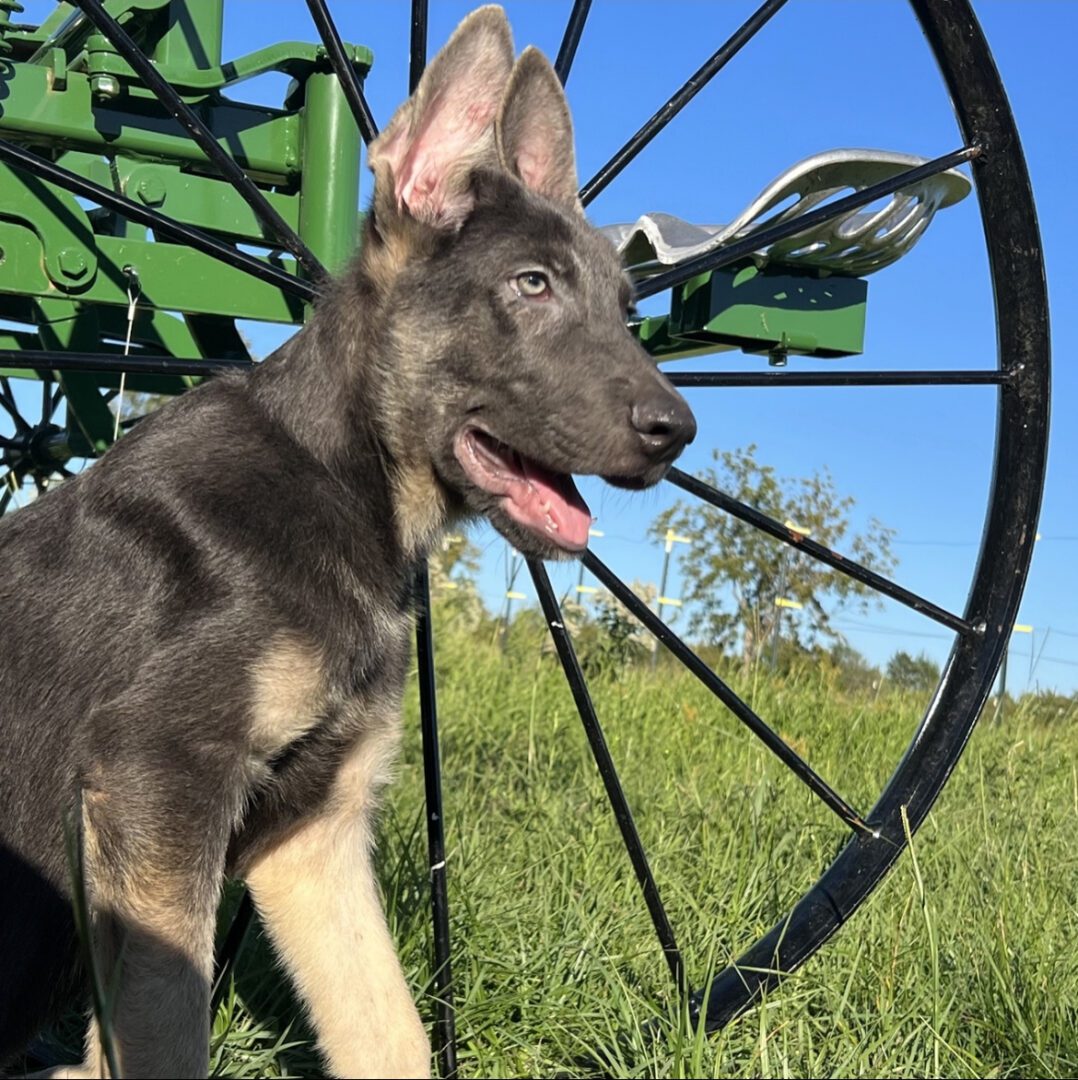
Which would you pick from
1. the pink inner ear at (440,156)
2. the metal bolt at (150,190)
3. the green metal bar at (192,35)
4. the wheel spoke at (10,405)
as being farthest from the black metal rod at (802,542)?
the wheel spoke at (10,405)

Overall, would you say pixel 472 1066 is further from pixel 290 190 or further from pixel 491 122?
pixel 290 190

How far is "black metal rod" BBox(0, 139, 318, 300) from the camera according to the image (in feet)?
10.2

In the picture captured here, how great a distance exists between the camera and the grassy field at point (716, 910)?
3.15 metres

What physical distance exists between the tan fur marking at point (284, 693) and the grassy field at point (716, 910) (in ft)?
3.15

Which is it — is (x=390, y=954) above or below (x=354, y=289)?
below

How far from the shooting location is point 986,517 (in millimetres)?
3773

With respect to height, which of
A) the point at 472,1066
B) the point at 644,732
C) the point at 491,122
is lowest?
the point at 472,1066

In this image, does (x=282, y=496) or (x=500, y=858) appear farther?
(x=500, y=858)

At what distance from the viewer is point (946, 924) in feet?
12.3

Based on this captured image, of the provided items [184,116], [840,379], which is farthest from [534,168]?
[840,379]

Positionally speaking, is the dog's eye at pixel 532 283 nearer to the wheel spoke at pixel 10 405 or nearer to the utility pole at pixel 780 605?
the wheel spoke at pixel 10 405

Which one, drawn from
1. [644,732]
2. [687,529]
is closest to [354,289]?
[644,732]

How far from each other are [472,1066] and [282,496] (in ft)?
4.63

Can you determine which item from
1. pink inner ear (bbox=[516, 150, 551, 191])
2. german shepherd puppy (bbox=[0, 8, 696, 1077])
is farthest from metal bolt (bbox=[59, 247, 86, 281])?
pink inner ear (bbox=[516, 150, 551, 191])
